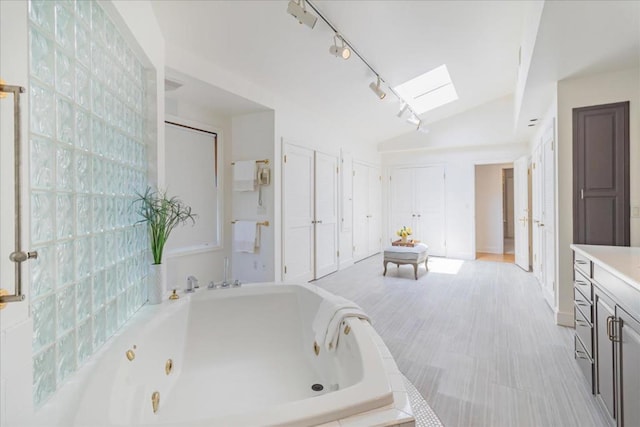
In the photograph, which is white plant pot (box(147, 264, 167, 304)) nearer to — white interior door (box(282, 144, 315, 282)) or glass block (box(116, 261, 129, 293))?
glass block (box(116, 261, 129, 293))

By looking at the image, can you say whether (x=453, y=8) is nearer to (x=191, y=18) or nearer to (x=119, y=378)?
(x=191, y=18)

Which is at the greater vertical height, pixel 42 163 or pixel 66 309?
pixel 42 163

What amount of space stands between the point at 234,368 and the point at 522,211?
5309 millimetres

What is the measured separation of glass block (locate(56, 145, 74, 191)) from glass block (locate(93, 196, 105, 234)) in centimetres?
21

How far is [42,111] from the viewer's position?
103 centimetres

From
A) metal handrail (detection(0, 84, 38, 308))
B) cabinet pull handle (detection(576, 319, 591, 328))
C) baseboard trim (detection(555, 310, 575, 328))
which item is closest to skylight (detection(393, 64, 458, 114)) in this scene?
baseboard trim (detection(555, 310, 575, 328))

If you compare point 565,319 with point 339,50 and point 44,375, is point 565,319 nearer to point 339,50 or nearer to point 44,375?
point 339,50

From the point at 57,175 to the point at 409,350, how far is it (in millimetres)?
2437

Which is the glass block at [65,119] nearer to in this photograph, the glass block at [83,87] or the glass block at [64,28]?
the glass block at [83,87]

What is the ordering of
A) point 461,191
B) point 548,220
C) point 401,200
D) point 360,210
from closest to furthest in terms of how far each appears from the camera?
point 548,220, point 360,210, point 461,191, point 401,200

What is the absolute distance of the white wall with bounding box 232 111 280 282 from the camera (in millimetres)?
3840

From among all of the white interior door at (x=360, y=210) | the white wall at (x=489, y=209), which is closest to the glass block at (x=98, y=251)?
the white interior door at (x=360, y=210)

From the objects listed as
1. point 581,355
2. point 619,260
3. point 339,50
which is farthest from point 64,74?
point 581,355

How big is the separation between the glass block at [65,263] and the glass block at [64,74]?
57 centimetres
